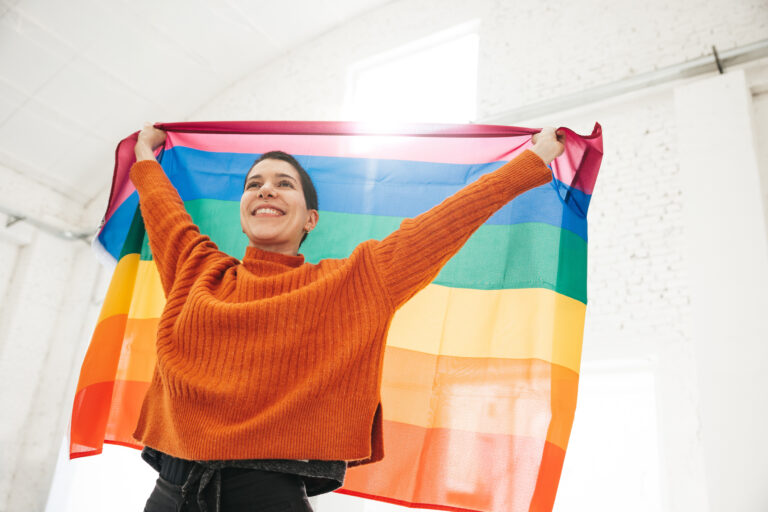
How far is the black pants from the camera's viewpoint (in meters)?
1.13

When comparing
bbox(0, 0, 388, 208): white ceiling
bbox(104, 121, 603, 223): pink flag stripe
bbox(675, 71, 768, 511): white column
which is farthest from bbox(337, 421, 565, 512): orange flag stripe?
bbox(0, 0, 388, 208): white ceiling

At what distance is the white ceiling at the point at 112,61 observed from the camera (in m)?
5.49

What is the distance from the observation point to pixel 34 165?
667 cm

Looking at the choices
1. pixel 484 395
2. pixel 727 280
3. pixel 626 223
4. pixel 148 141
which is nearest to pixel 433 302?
pixel 484 395

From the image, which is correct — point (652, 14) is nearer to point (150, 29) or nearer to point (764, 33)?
point (764, 33)

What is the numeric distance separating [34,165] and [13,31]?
1650 millimetres

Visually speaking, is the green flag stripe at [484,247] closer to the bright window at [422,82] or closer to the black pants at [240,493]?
the black pants at [240,493]

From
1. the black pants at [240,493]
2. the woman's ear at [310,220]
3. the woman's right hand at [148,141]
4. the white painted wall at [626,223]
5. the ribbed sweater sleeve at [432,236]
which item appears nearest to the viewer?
the black pants at [240,493]

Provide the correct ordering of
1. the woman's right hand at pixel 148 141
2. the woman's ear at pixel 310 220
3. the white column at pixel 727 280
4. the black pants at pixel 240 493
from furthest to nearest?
the white column at pixel 727 280 < the woman's right hand at pixel 148 141 < the woman's ear at pixel 310 220 < the black pants at pixel 240 493

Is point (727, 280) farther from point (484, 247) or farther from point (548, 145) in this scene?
point (548, 145)

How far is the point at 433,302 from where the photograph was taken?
2193 mm

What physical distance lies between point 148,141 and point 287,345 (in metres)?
1.31

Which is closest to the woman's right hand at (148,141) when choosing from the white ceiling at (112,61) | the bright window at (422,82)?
the bright window at (422,82)

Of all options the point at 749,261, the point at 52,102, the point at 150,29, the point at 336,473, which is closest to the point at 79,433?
the point at 336,473
